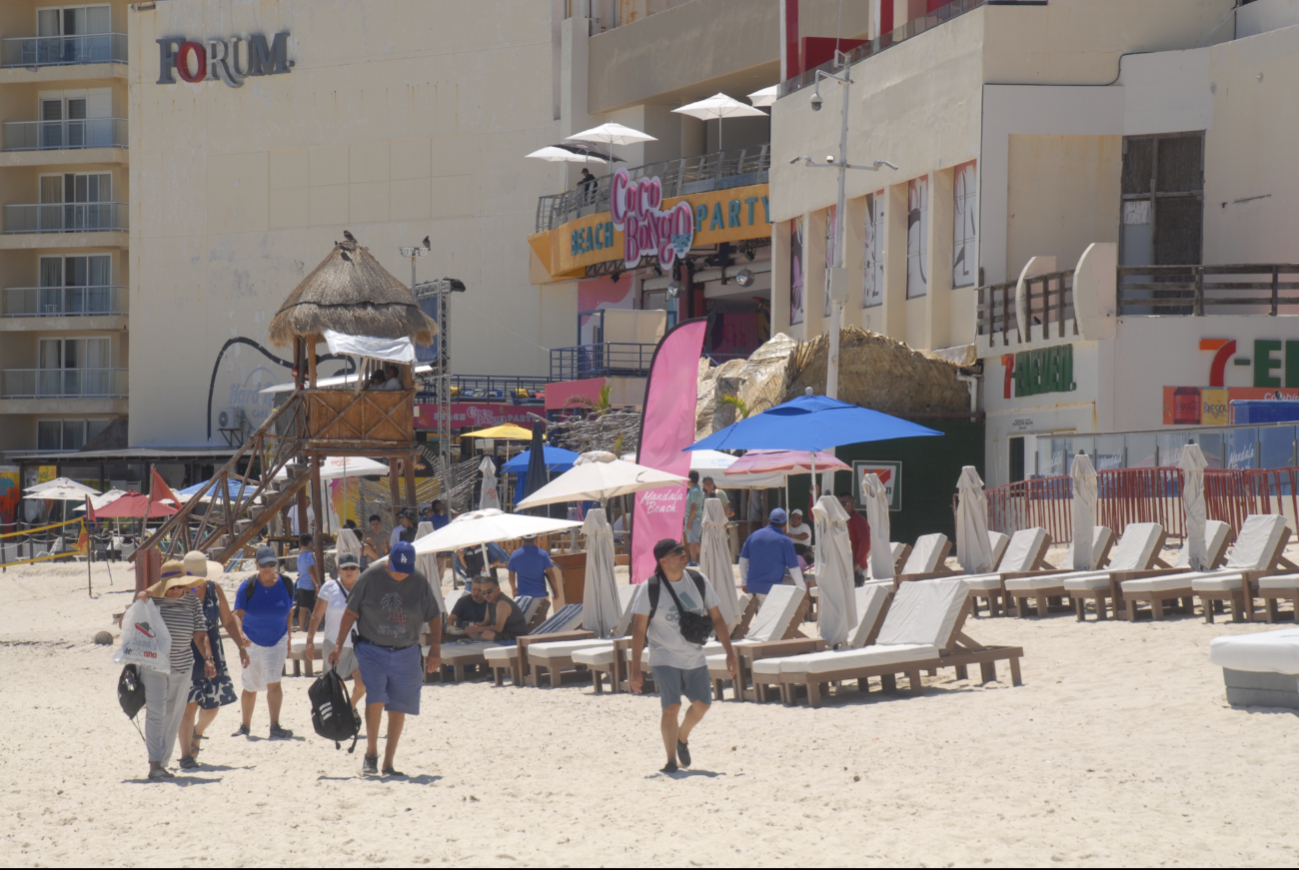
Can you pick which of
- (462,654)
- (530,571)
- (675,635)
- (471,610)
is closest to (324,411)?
(530,571)

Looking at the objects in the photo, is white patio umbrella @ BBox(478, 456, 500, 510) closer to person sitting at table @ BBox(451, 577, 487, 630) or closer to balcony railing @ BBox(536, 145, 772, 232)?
person sitting at table @ BBox(451, 577, 487, 630)

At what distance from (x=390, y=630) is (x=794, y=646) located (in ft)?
13.4

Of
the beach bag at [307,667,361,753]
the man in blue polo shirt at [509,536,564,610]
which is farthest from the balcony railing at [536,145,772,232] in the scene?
the beach bag at [307,667,361,753]

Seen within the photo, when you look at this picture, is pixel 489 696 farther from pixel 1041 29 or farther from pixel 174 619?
pixel 1041 29

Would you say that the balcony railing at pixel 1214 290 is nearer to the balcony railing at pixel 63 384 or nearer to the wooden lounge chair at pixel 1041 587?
the wooden lounge chair at pixel 1041 587

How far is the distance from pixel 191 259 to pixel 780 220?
23.2 meters

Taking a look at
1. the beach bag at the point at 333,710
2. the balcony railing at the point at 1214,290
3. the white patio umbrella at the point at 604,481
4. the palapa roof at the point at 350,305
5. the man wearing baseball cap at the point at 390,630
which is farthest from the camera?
the palapa roof at the point at 350,305

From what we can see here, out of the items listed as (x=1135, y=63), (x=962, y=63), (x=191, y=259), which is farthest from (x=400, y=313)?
(x=191, y=259)

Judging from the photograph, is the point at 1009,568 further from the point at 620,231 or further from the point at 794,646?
the point at 620,231

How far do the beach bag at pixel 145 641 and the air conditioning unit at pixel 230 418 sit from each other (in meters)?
39.8

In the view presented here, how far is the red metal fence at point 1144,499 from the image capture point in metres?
18.2

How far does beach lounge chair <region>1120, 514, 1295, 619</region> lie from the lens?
13742mm

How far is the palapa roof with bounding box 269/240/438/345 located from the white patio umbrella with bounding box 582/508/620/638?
11010 millimetres

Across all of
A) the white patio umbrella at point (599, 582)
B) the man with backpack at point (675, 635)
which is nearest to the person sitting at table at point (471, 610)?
the white patio umbrella at point (599, 582)
